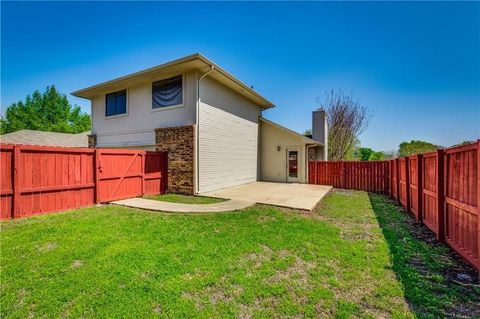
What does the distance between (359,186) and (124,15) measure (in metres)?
14.6

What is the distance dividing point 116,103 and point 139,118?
2344 millimetres

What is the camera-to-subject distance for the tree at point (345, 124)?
72.1 feet

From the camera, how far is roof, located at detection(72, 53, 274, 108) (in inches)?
347

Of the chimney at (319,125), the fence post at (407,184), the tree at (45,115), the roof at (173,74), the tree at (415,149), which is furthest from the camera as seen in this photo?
the tree at (45,115)

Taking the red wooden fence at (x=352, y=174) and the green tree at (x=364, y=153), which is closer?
the red wooden fence at (x=352, y=174)

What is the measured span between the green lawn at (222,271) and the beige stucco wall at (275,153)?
28.7 feet

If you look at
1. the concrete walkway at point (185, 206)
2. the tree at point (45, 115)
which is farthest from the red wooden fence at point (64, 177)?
the tree at point (45, 115)

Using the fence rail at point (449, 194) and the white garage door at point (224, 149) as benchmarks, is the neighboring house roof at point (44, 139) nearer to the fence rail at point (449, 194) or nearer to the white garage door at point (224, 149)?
the white garage door at point (224, 149)

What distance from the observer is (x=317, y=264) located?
3393 mm

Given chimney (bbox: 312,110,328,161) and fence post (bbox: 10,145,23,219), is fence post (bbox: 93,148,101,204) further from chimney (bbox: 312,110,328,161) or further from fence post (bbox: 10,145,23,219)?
chimney (bbox: 312,110,328,161)

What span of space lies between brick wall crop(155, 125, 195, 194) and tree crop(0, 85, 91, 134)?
1417 inches

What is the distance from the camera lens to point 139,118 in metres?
11.4

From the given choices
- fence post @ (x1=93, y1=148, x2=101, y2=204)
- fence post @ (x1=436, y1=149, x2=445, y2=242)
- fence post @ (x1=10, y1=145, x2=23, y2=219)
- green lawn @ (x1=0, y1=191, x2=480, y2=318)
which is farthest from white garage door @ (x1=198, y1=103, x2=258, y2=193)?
fence post @ (x1=436, y1=149, x2=445, y2=242)

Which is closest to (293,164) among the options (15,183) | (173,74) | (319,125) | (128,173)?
(319,125)
